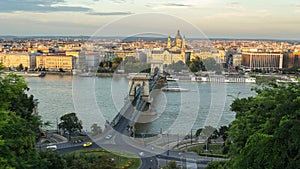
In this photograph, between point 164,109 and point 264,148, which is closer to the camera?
point 264,148

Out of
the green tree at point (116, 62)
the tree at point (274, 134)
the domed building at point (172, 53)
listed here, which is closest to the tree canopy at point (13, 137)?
the tree at point (274, 134)

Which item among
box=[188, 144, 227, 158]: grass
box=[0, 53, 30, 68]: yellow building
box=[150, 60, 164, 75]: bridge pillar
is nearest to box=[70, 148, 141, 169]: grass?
box=[188, 144, 227, 158]: grass


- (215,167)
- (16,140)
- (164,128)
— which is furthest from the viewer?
(164,128)

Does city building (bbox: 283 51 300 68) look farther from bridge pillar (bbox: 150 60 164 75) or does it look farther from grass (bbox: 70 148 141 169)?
grass (bbox: 70 148 141 169)

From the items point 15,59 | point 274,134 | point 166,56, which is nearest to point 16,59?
point 15,59

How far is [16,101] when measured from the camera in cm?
295

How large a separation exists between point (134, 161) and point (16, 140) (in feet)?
9.33

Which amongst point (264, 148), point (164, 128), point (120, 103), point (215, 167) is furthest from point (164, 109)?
point (264, 148)

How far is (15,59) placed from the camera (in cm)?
2309

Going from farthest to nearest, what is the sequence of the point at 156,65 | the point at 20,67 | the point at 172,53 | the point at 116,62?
the point at 20,67
the point at 116,62
the point at 156,65
the point at 172,53

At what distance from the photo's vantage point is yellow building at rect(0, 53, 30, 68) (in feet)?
74.9

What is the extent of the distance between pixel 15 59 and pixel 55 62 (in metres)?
2.98

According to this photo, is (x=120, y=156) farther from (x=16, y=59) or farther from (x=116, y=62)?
(x=16, y=59)

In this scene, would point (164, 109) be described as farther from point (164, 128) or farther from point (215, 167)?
point (215, 167)
